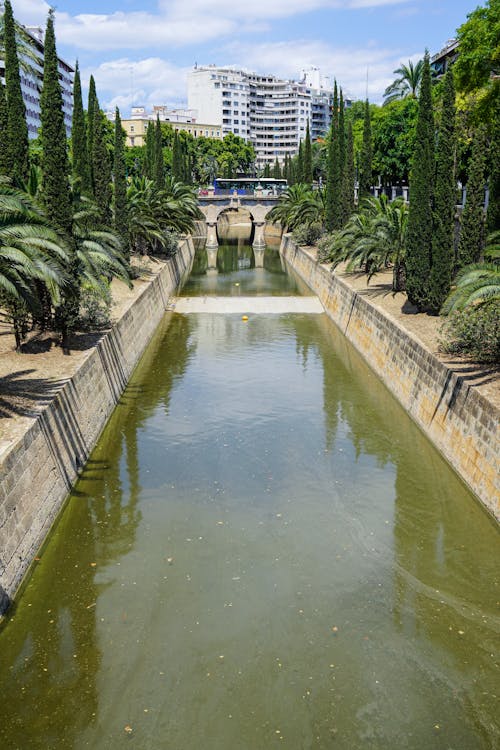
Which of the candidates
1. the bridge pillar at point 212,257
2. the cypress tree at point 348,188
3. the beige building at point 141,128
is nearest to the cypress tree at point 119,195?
the cypress tree at point 348,188

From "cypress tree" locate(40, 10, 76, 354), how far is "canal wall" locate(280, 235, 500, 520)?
9884mm

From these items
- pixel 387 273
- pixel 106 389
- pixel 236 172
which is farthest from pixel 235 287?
pixel 236 172

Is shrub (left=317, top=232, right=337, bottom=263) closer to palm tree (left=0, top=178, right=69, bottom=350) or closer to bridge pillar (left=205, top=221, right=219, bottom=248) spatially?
palm tree (left=0, top=178, right=69, bottom=350)

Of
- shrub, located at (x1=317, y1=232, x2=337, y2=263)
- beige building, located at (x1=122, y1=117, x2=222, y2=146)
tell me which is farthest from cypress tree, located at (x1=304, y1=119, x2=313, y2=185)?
beige building, located at (x1=122, y1=117, x2=222, y2=146)

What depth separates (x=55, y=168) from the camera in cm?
1992

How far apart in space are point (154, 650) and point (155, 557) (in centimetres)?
265

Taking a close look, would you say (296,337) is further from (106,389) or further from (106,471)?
(106,471)

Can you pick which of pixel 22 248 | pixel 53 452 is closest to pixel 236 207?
pixel 22 248

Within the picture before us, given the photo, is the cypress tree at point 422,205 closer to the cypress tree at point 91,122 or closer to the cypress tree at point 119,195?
the cypress tree at point 119,195

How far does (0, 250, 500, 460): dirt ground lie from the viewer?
13.8 m

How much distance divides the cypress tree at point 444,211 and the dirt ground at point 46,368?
1278mm

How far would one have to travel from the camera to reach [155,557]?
12641mm

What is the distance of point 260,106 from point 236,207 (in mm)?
112033

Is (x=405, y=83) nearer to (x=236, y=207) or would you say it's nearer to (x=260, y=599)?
(x=236, y=207)
